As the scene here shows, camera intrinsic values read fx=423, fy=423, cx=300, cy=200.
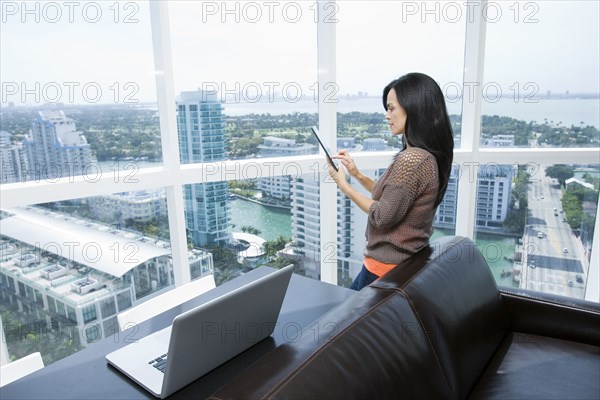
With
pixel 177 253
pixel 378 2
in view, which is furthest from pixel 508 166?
pixel 177 253

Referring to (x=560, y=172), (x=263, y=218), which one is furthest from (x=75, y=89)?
(x=560, y=172)

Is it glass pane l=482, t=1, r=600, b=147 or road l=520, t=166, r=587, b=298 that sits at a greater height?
glass pane l=482, t=1, r=600, b=147

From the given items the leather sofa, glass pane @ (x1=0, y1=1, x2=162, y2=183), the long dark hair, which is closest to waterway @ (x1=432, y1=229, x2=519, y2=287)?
the leather sofa

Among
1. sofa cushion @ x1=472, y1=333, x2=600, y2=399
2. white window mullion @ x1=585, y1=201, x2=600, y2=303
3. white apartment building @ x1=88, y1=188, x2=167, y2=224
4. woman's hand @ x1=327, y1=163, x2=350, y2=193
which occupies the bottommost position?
white window mullion @ x1=585, y1=201, x2=600, y2=303

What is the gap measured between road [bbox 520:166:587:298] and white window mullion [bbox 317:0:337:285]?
1482 millimetres

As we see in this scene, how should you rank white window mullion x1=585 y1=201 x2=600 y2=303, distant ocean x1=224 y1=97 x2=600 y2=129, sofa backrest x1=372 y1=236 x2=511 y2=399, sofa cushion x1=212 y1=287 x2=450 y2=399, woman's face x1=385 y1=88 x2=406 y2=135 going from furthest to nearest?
white window mullion x1=585 y1=201 x2=600 y2=303 → distant ocean x1=224 y1=97 x2=600 y2=129 → woman's face x1=385 y1=88 x2=406 y2=135 → sofa backrest x1=372 y1=236 x2=511 y2=399 → sofa cushion x1=212 y1=287 x2=450 y2=399

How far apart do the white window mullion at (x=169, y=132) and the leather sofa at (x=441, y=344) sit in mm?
1482

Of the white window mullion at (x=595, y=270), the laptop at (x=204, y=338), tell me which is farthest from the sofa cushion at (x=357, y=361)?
the white window mullion at (x=595, y=270)

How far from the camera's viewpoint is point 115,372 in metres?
1.13

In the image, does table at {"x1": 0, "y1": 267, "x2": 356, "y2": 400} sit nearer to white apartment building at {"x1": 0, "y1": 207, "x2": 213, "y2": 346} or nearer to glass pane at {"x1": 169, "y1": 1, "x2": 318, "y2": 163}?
white apartment building at {"x1": 0, "y1": 207, "x2": 213, "y2": 346}

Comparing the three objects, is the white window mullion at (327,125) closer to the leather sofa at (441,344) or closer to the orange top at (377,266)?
the orange top at (377,266)

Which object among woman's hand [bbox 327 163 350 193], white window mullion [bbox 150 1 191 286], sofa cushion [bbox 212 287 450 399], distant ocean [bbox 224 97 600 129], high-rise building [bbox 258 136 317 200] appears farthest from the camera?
distant ocean [bbox 224 97 600 129]

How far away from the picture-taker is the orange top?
1.85m

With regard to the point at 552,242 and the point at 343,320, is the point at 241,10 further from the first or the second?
the point at 552,242
